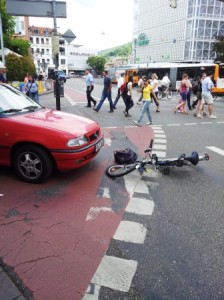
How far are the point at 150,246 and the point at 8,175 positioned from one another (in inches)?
120

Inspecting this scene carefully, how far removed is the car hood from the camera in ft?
15.6

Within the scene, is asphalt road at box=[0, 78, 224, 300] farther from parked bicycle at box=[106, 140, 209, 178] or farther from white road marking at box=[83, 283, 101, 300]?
parked bicycle at box=[106, 140, 209, 178]

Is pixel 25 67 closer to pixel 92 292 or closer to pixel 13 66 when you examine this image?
pixel 13 66

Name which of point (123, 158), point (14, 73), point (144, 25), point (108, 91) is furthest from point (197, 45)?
point (123, 158)

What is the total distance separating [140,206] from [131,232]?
707mm

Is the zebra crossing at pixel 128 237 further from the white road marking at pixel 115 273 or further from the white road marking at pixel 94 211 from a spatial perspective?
the white road marking at pixel 94 211

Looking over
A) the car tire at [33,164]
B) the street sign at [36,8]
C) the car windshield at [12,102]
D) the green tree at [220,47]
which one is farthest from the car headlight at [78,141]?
the green tree at [220,47]

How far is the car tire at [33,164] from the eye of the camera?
465 centimetres

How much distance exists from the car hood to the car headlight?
9cm

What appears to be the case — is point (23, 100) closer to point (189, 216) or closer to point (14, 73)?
point (189, 216)

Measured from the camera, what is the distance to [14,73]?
27.3 metres

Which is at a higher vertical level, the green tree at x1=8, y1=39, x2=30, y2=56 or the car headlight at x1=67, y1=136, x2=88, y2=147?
the green tree at x1=8, y1=39, x2=30, y2=56

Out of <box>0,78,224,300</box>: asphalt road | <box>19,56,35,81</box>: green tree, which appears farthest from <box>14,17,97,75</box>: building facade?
<box>0,78,224,300</box>: asphalt road

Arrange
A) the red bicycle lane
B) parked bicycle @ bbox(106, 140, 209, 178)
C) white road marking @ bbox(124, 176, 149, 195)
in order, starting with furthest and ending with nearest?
parked bicycle @ bbox(106, 140, 209, 178), white road marking @ bbox(124, 176, 149, 195), the red bicycle lane
